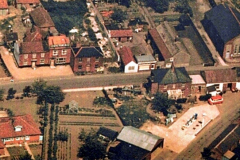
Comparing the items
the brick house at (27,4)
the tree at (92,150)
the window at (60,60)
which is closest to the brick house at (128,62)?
the window at (60,60)

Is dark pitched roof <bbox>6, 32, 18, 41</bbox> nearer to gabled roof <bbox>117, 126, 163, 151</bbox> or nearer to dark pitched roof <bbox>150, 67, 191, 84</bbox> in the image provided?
dark pitched roof <bbox>150, 67, 191, 84</bbox>

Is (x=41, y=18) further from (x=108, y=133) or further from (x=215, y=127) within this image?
(x=215, y=127)

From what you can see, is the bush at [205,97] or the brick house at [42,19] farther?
the brick house at [42,19]

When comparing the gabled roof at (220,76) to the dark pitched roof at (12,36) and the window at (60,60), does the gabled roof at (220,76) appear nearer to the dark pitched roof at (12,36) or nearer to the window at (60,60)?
the window at (60,60)

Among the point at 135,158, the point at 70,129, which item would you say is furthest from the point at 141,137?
the point at 70,129

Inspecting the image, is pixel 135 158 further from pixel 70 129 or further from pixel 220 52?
pixel 220 52

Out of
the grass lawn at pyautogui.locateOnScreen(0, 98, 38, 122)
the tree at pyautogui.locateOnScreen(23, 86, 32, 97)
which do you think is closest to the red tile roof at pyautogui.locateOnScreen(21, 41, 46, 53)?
the tree at pyautogui.locateOnScreen(23, 86, 32, 97)

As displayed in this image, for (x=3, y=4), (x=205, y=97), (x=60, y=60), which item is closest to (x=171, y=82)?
(x=205, y=97)
